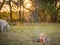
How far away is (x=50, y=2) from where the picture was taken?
146cm

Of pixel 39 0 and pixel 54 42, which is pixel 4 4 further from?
pixel 54 42

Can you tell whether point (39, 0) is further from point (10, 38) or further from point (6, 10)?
point (10, 38)

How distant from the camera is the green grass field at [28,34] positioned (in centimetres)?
145

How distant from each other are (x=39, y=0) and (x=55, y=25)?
27cm

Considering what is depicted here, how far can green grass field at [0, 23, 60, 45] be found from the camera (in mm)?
1452

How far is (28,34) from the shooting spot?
4.81 ft

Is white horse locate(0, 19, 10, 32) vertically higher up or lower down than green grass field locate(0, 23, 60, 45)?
higher up

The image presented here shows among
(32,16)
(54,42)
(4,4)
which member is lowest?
(54,42)

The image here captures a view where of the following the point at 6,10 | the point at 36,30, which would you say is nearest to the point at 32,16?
the point at 36,30

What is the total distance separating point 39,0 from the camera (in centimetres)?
148

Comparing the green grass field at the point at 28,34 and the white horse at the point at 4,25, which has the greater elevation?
the white horse at the point at 4,25

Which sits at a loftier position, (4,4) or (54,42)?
(4,4)

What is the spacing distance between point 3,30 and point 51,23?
432 millimetres

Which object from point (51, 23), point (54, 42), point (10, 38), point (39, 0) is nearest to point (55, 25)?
point (51, 23)
